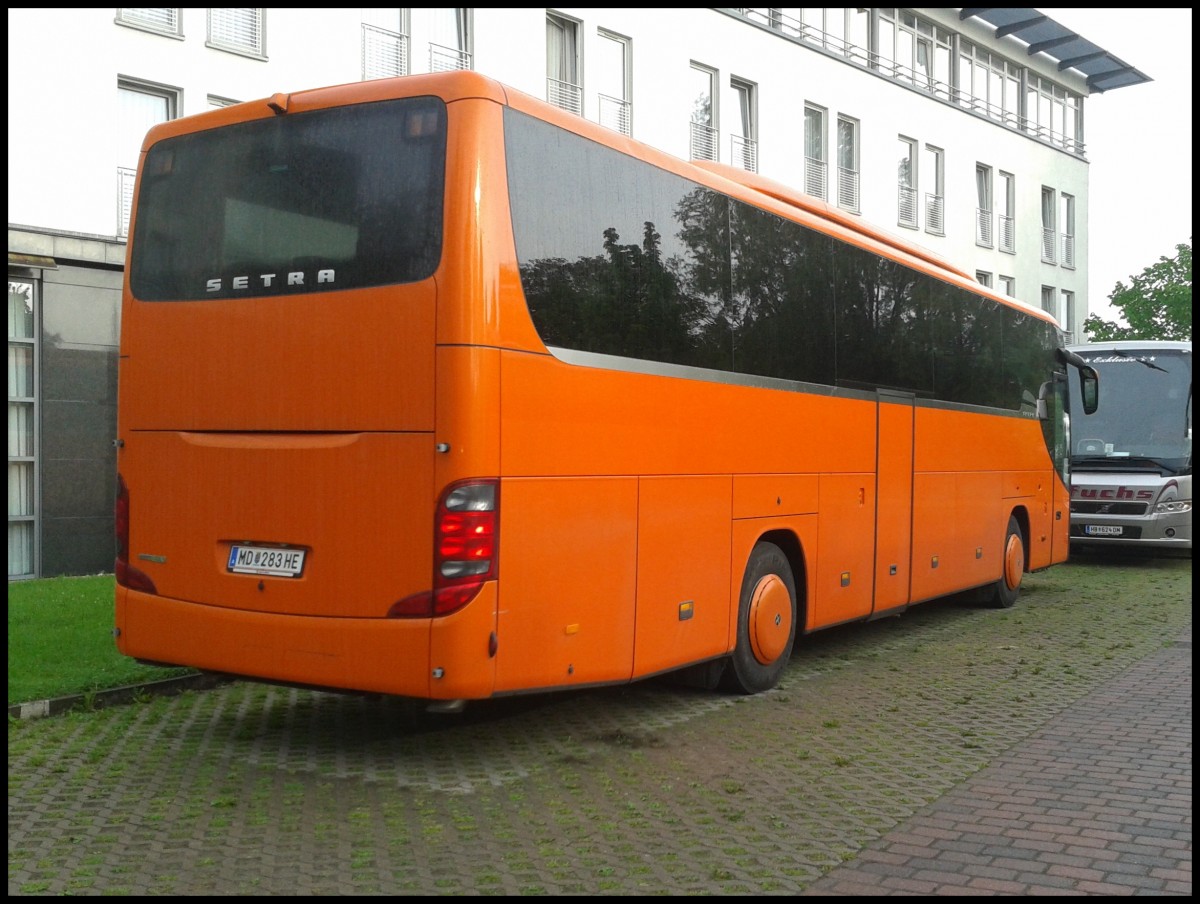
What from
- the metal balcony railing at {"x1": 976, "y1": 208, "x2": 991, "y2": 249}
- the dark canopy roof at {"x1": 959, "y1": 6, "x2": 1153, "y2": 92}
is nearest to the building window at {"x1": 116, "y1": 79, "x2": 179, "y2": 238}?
the dark canopy roof at {"x1": 959, "y1": 6, "x2": 1153, "y2": 92}

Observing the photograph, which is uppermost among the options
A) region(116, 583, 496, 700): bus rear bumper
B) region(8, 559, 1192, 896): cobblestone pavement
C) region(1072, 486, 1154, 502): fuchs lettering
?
region(1072, 486, 1154, 502): fuchs lettering

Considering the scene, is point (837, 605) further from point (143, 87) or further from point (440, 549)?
point (143, 87)

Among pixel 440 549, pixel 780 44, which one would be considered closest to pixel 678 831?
pixel 440 549

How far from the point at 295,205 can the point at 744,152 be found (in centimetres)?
2392

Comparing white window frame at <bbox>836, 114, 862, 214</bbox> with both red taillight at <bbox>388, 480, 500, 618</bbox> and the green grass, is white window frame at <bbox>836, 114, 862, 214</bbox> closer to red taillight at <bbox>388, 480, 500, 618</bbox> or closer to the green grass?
the green grass

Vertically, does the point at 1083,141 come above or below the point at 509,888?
above

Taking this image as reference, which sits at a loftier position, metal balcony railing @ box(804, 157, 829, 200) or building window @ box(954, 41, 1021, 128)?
building window @ box(954, 41, 1021, 128)

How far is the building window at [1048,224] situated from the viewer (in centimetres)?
4334

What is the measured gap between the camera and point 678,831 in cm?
568

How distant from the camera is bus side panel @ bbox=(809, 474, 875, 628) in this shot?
979cm

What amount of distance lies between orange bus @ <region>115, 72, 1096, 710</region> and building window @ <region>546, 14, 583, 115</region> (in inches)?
665

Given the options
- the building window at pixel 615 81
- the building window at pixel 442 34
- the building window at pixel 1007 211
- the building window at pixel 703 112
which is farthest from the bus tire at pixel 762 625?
the building window at pixel 1007 211

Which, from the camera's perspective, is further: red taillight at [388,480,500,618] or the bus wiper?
the bus wiper

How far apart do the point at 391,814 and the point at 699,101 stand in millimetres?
24355
